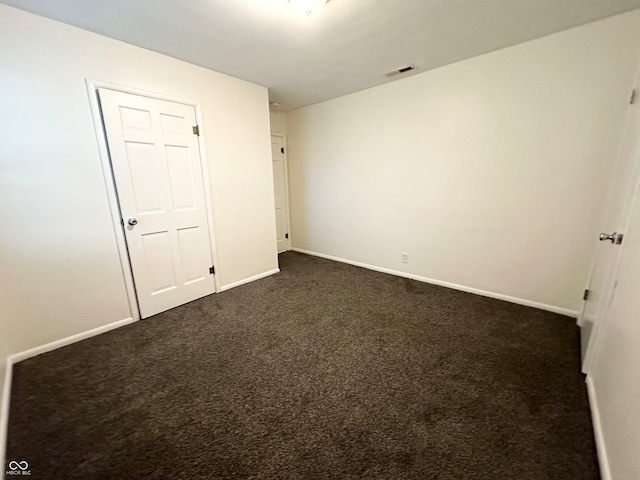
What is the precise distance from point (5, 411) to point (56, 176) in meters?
1.55

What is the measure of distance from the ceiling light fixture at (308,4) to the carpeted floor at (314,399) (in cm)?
240

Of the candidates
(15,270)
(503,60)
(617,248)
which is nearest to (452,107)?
(503,60)

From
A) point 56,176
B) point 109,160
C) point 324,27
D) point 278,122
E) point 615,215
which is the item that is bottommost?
point 615,215

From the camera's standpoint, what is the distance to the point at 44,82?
183 centimetres

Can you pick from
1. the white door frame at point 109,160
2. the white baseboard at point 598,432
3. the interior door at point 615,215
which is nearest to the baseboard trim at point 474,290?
the interior door at point 615,215

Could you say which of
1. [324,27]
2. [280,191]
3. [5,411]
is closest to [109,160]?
[5,411]

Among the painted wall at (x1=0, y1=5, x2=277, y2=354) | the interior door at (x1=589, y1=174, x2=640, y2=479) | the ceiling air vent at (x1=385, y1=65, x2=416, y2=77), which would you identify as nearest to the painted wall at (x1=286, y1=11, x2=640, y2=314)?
the ceiling air vent at (x1=385, y1=65, x2=416, y2=77)

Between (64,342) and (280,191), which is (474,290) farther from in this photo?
(64,342)

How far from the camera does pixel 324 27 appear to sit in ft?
6.39

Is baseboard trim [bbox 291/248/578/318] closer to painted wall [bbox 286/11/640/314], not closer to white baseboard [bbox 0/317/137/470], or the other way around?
painted wall [bbox 286/11/640/314]

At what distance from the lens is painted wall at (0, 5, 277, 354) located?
177 centimetres

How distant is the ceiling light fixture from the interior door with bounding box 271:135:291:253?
261 cm

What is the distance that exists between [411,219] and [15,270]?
12.1 ft

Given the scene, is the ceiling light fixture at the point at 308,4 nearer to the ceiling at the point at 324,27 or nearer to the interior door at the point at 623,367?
the ceiling at the point at 324,27
